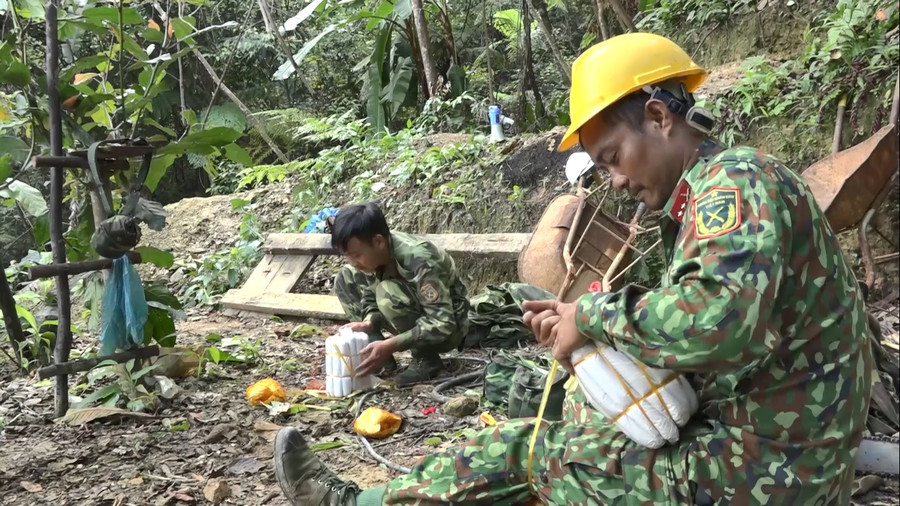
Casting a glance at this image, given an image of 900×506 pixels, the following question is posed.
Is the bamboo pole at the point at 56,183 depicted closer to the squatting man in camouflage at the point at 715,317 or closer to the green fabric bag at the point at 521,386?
the green fabric bag at the point at 521,386

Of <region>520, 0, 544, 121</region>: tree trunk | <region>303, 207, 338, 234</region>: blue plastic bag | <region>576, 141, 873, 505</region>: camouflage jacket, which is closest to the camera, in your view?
<region>576, 141, 873, 505</region>: camouflage jacket

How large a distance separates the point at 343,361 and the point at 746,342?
8.79 feet

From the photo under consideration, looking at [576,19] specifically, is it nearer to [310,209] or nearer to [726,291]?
[310,209]

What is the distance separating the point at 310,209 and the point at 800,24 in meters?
5.60

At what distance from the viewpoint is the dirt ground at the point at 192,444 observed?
2.84 m

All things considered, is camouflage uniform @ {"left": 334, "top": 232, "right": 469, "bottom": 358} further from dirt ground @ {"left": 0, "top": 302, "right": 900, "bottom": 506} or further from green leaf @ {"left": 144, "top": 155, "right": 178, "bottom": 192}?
green leaf @ {"left": 144, "top": 155, "right": 178, "bottom": 192}

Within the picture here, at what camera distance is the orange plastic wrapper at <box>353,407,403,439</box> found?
10.9 feet

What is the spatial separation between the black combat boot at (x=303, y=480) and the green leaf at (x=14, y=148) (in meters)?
2.43

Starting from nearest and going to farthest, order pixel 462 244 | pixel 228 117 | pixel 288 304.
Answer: pixel 462 244 < pixel 288 304 < pixel 228 117

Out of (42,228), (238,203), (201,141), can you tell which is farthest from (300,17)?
(42,228)

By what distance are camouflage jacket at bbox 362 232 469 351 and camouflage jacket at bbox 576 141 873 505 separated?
230 cm

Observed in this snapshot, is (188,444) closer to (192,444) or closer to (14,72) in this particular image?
(192,444)

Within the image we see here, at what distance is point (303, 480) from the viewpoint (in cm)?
237

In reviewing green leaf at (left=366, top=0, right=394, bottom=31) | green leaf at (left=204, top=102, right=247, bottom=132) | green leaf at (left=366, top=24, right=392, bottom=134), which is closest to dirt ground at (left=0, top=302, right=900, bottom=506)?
green leaf at (left=366, top=24, right=392, bottom=134)
